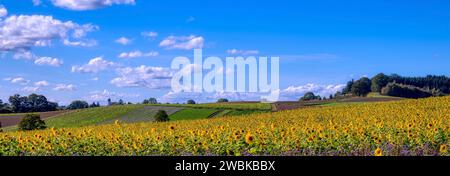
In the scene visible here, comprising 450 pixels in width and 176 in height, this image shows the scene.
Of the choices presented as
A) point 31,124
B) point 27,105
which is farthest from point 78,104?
point 31,124

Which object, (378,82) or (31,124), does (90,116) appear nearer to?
(31,124)

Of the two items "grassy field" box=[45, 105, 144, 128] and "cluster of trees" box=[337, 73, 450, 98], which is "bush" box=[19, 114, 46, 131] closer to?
"grassy field" box=[45, 105, 144, 128]

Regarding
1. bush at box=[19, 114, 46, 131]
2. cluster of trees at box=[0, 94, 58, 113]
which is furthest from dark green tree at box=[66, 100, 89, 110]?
bush at box=[19, 114, 46, 131]

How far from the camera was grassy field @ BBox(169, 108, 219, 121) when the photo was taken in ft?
195

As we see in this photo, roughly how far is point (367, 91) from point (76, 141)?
73295mm

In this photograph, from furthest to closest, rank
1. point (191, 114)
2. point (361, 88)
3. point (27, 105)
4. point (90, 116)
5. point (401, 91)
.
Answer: point (27, 105), point (361, 88), point (401, 91), point (90, 116), point (191, 114)

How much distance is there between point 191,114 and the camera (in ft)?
206

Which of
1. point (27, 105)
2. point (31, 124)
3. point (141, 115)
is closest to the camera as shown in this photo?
point (31, 124)

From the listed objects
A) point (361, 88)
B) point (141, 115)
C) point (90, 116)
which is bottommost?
point (90, 116)

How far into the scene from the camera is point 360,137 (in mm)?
13844

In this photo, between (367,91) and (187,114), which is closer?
(187,114)

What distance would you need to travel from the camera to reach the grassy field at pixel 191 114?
2339 inches
